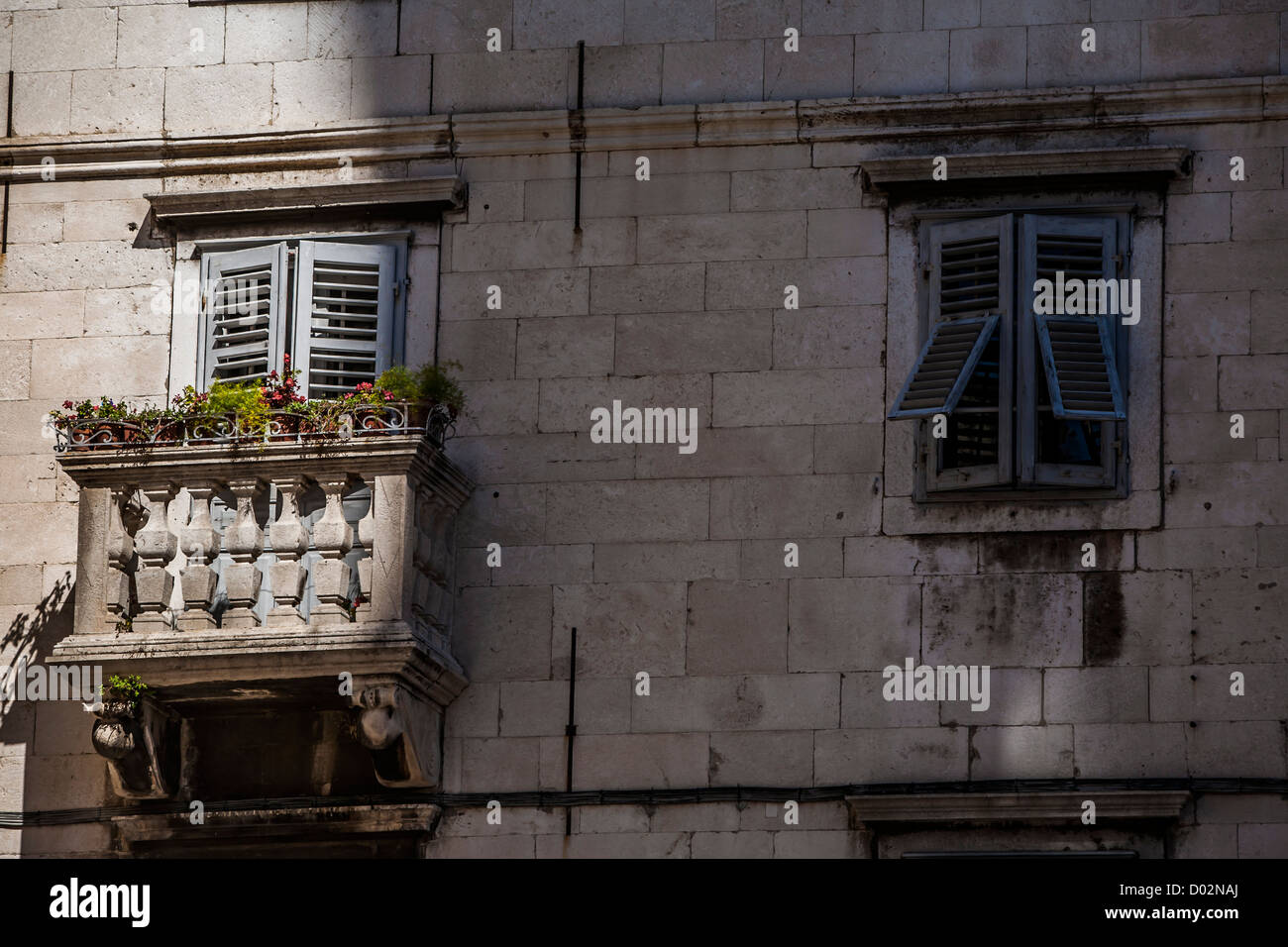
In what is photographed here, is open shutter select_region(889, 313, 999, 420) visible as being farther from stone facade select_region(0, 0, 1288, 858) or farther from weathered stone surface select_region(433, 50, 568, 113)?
weathered stone surface select_region(433, 50, 568, 113)

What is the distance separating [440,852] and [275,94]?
18.3 feet

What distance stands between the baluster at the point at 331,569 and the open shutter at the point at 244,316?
1.94 metres

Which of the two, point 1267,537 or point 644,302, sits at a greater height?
point 644,302

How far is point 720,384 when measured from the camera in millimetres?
19844

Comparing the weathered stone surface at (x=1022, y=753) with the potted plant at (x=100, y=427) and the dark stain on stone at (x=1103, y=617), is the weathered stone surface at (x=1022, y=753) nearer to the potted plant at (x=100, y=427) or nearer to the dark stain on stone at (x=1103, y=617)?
the dark stain on stone at (x=1103, y=617)

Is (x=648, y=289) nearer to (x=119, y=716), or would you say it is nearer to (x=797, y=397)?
(x=797, y=397)

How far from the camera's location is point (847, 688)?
1908 cm

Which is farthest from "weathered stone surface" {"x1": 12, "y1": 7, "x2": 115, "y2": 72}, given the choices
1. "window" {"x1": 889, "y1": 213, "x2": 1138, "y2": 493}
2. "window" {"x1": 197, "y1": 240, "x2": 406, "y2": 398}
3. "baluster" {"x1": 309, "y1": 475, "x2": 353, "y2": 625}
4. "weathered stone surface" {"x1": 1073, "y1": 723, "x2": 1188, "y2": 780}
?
"weathered stone surface" {"x1": 1073, "y1": 723, "x2": 1188, "y2": 780}

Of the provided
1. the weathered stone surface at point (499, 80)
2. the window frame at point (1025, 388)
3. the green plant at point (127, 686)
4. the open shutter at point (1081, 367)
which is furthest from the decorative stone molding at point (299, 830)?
the weathered stone surface at point (499, 80)
